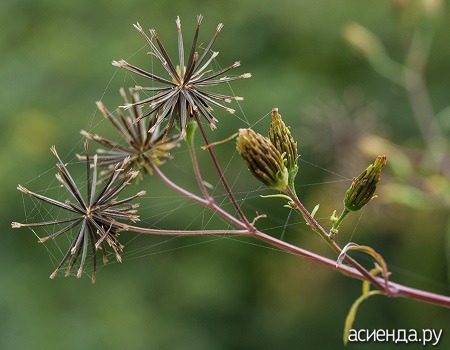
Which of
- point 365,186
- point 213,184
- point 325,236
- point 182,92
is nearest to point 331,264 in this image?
point 325,236

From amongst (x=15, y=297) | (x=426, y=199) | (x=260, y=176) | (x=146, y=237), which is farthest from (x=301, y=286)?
(x=260, y=176)

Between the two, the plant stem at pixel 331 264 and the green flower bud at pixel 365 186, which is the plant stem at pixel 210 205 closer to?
the plant stem at pixel 331 264

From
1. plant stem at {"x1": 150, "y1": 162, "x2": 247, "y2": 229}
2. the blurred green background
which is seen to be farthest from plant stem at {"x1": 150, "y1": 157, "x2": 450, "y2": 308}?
the blurred green background

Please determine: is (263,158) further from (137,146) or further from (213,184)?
(213,184)

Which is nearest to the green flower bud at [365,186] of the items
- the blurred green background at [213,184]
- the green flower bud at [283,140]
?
the green flower bud at [283,140]

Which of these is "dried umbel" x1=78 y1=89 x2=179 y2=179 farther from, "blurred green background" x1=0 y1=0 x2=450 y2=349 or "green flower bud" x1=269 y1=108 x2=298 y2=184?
"blurred green background" x1=0 y1=0 x2=450 y2=349

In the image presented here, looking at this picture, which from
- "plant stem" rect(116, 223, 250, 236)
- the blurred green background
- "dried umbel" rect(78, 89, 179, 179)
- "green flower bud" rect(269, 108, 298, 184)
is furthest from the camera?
the blurred green background
